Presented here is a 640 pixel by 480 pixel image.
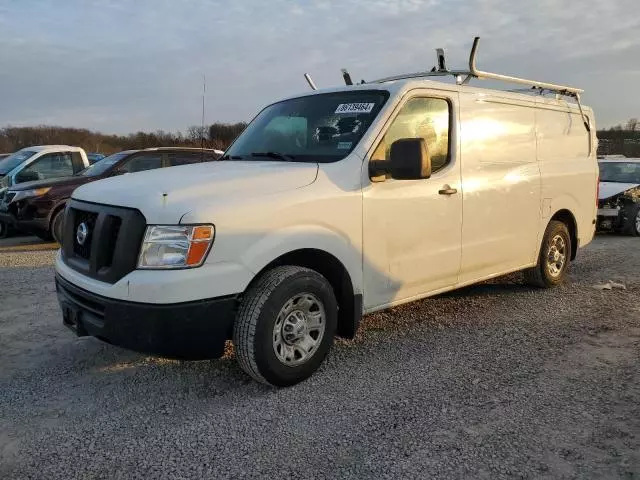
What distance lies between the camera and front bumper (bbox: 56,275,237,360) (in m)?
3.22

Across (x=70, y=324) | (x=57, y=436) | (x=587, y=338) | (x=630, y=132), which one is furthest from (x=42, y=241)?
(x=630, y=132)

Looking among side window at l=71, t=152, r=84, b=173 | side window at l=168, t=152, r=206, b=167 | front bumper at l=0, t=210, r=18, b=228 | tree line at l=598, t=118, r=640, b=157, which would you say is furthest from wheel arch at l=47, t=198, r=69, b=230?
tree line at l=598, t=118, r=640, b=157

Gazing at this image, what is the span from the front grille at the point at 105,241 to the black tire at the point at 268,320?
29.2 inches

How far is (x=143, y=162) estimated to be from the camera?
10453 millimetres

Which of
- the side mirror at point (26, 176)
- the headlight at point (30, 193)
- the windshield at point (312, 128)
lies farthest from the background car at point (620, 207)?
the side mirror at point (26, 176)

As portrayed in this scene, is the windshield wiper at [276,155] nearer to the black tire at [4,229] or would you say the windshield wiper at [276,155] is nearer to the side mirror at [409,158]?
the side mirror at [409,158]

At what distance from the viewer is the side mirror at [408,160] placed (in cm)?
389

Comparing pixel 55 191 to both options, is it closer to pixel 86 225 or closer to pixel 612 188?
pixel 86 225

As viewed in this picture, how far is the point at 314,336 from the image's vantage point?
3848 mm

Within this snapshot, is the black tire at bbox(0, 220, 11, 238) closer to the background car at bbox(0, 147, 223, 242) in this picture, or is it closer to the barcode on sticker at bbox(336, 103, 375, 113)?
the background car at bbox(0, 147, 223, 242)

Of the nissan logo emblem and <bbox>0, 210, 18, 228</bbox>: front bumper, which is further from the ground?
the nissan logo emblem

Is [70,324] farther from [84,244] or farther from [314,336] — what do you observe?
[314,336]

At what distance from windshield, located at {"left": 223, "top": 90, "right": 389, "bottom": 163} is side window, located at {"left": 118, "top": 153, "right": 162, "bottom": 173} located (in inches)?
231

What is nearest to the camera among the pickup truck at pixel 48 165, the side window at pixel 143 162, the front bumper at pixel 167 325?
the front bumper at pixel 167 325
